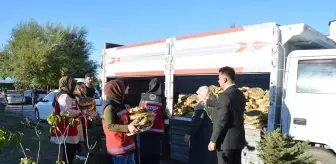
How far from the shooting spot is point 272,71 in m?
5.02

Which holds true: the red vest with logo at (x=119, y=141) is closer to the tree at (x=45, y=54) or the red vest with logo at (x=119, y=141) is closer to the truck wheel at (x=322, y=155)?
the truck wheel at (x=322, y=155)

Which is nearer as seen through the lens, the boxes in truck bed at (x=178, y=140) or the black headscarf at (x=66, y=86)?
the black headscarf at (x=66, y=86)

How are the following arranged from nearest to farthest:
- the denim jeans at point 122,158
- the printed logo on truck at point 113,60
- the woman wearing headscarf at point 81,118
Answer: the denim jeans at point 122,158
the woman wearing headscarf at point 81,118
the printed logo on truck at point 113,60

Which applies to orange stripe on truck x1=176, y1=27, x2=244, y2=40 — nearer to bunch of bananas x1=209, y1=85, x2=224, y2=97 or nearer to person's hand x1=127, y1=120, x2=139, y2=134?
bunch of bananas x1=209, y1=85, x2=224, y2=97

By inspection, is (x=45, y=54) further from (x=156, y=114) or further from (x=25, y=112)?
(x=156, y=114)

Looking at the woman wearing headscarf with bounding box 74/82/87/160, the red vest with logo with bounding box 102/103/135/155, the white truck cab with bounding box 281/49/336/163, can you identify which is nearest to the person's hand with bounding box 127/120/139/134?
the red vest with logo with bounding box 102/103/135/155

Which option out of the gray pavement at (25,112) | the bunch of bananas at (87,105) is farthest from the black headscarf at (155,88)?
the gray pavement at (25,112)

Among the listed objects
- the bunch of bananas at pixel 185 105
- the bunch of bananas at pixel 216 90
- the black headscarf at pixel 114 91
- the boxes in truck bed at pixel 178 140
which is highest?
the black headscarf at pixel 114 91

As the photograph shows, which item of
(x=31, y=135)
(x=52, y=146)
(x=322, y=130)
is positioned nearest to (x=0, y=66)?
(x=31, y=135)

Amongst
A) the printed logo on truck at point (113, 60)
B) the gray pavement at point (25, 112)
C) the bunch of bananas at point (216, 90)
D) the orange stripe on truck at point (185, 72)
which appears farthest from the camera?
the gray pavement at point (25, 112)

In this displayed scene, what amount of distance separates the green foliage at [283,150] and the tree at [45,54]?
87.9 feet

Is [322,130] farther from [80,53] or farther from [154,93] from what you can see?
[80,53]

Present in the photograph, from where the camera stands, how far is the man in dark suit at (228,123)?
13.5 feet

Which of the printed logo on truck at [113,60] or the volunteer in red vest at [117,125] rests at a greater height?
the printed logo on truck at [113,60]
